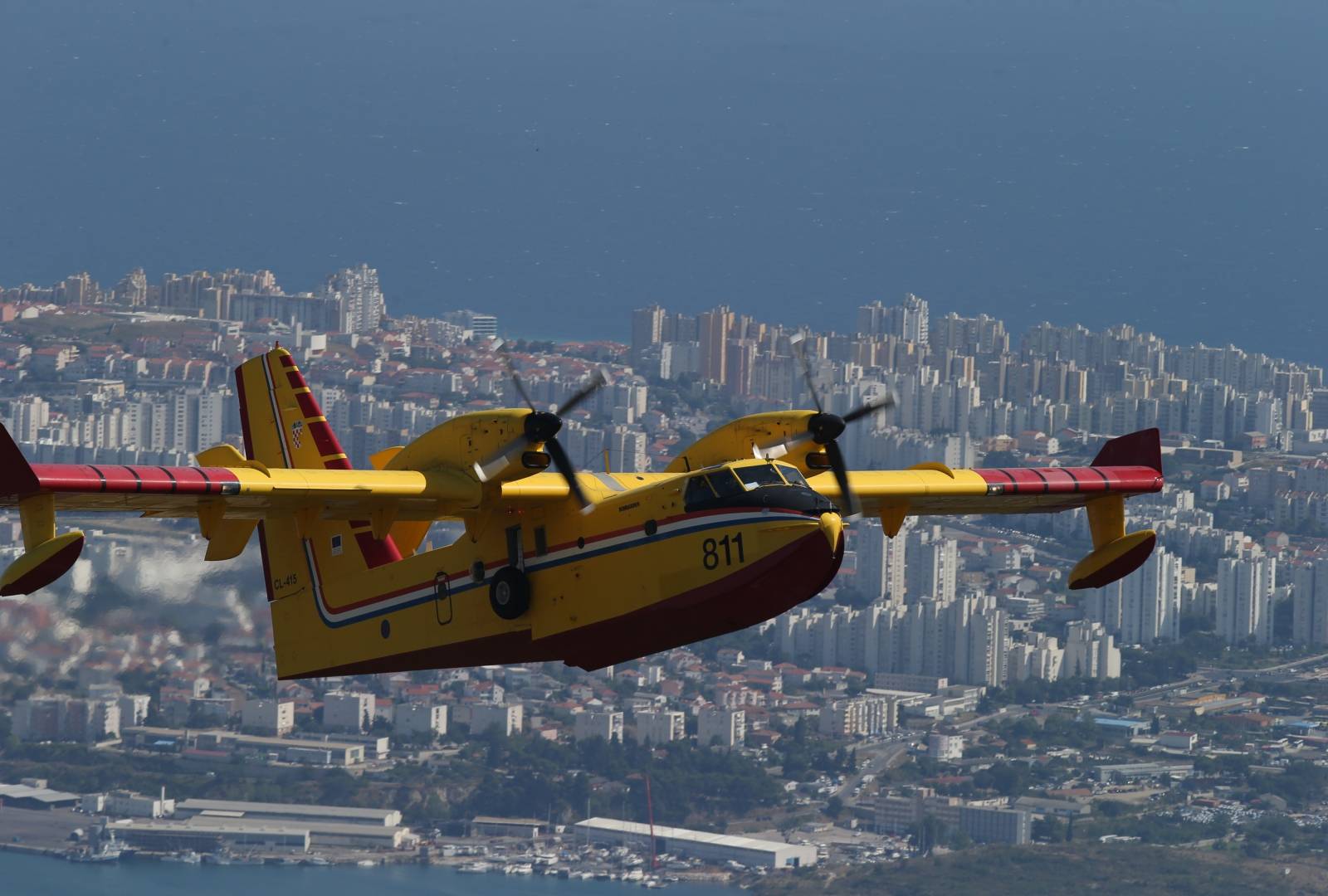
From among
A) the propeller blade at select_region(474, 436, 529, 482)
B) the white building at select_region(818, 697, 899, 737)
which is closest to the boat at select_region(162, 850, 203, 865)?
the white building at select_region(818, 697, 899, 737)

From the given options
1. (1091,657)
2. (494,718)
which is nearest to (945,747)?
(1091,657)

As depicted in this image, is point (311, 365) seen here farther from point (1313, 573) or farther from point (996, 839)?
point (996, 839)

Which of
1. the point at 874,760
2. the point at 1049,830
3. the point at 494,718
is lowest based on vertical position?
the point at 1049,830

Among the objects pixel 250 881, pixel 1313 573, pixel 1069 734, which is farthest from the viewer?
pixel 1313 573

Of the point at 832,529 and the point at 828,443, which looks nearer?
the point at 832,529

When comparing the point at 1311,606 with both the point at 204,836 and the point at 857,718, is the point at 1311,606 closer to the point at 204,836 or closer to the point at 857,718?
the point at 857,718

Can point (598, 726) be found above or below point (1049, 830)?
above

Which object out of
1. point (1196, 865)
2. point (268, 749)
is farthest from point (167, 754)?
point (1196, 865)
